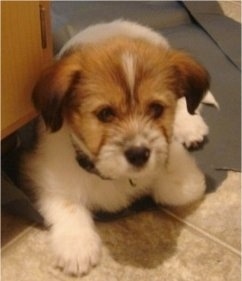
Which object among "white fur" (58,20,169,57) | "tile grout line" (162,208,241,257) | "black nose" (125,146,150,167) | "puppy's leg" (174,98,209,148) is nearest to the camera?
"black nose" (125,146,150,167)

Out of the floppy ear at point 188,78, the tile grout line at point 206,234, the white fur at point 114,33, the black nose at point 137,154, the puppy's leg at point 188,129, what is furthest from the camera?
the puppy's leg at point 188,129

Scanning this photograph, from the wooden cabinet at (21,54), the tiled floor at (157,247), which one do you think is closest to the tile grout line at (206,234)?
the tiled floor at (157,247)

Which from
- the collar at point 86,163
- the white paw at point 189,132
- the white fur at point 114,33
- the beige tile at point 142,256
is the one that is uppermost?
the white fur at point 114,33

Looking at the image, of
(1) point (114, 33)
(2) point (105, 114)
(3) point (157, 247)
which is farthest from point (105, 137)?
(1) point (114, 33)

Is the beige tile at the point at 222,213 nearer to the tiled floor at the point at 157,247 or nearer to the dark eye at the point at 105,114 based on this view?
the tiled floor at the point at 157,247

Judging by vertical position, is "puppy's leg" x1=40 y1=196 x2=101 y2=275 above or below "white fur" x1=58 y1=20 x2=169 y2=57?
below

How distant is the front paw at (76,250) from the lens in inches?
52.6

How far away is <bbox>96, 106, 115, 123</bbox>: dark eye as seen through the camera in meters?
1.22

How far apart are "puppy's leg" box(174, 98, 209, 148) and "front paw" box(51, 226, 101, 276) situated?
1.56ft

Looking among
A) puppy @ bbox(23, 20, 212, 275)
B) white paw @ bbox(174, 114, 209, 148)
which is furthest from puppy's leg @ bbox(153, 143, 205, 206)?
white paw @ bbox(174, 114, 209, 148)

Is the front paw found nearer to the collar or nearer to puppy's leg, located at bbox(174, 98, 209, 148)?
the collar

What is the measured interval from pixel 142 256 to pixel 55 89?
0.48 metres

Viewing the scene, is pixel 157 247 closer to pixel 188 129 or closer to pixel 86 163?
pixel 86 163

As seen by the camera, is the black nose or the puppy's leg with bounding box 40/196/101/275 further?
the puppy's leg with bounding box 40/196/101/275
